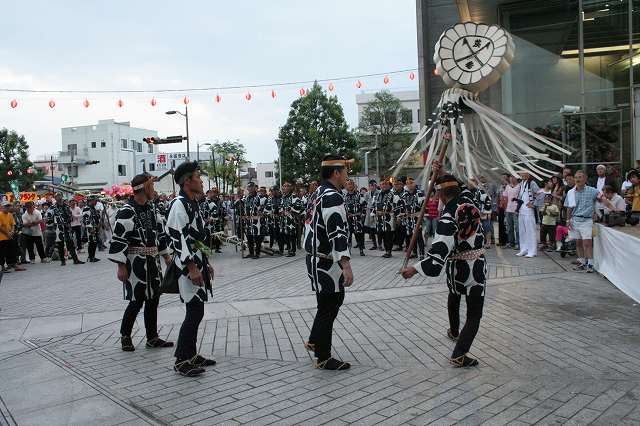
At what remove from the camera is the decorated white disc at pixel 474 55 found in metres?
6.00

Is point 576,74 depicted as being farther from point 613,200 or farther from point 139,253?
point 139,253

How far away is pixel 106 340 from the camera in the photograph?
6.02 meters

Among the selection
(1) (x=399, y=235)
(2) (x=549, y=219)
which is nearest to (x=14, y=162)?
(1) (x=399, y=235)

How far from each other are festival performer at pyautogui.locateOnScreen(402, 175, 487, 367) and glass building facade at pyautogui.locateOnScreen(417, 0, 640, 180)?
442 inches

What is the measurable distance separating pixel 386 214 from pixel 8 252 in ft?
31.7

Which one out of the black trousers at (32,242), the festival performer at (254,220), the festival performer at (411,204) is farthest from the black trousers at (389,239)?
the black trousers at (32,242)

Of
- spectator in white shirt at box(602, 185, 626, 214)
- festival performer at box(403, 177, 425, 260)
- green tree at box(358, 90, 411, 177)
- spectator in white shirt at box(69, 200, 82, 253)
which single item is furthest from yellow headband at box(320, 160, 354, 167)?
green tree at box(358, 90, 411, 177)

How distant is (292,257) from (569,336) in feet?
29.4

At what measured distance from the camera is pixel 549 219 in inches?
460

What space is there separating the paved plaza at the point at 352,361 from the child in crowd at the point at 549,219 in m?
3.08

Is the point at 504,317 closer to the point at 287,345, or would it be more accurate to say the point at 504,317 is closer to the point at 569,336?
the point at 569,336

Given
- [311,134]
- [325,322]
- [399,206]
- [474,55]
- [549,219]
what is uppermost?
[311,134]

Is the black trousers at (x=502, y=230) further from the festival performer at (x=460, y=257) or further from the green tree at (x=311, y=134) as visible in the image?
the green tree at (x=311, y=134)

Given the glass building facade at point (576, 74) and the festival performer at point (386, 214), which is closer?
the festival performer at point (386, 214)
